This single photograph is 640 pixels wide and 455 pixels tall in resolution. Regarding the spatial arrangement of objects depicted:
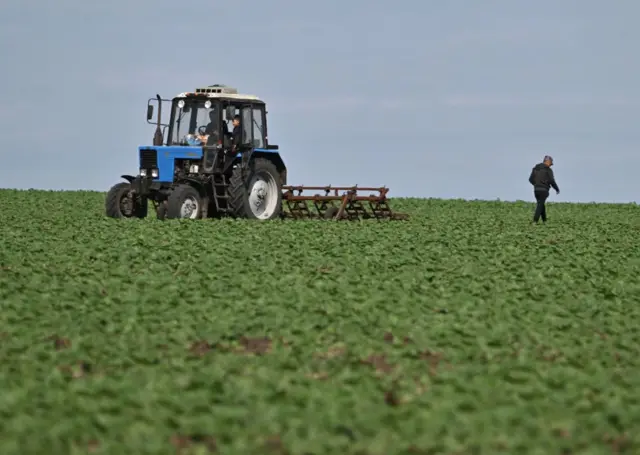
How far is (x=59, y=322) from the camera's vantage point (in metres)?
10.6

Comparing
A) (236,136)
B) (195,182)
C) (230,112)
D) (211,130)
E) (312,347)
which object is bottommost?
(312,347)

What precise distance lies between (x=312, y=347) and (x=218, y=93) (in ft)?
43.5

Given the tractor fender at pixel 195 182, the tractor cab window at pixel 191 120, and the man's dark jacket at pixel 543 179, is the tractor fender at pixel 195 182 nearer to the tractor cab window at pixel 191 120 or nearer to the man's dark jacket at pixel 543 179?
the tractor cab window at pixel 191 120

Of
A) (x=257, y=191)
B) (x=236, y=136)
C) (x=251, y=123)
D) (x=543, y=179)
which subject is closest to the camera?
(x=236, y=136)

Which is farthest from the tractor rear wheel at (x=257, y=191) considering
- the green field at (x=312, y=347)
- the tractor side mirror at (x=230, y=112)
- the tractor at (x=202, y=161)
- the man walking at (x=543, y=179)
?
the man walking at (x=543, y=179)

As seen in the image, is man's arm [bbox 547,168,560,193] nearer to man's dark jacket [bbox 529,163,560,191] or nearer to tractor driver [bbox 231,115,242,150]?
man's dark jacket [bbox 529,163,560,191]

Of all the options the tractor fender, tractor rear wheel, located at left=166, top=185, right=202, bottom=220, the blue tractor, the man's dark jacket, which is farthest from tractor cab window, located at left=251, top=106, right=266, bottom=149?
the man's dark jacket

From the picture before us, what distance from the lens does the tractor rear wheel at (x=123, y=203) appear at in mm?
22828

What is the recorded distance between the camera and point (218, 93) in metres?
22.2

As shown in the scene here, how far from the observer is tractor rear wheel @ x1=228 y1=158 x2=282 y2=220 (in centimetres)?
2241

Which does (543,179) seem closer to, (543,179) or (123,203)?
(543,179)

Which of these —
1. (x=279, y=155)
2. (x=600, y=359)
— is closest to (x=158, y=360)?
(x=600, y=359)

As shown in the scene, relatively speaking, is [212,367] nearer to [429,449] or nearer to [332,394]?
[332,394]

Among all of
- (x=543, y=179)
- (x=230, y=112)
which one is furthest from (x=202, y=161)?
(x=543, y=179)
